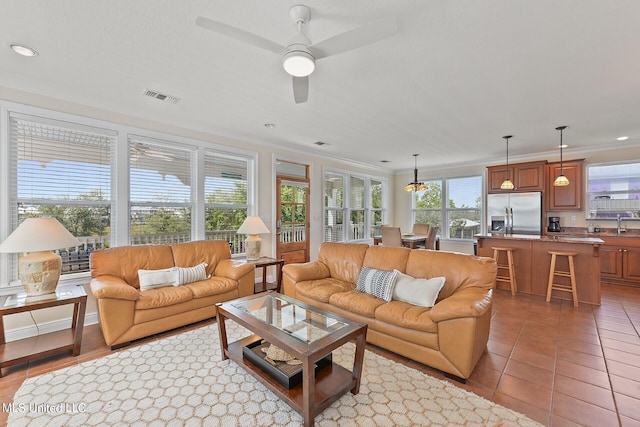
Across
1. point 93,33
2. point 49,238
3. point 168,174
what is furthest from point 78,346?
point 93,33

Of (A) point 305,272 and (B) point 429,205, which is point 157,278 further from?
(B) point 429,205

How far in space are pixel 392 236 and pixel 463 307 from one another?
354cm

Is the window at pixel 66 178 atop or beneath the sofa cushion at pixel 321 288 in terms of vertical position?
atop

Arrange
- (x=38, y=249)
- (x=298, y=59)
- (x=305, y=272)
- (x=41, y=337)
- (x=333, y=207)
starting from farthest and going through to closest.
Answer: (x=333, y=207) < (x=305, y=272) < (x=41, y=337) < (x=38, y=249) < (x=298, y=59)

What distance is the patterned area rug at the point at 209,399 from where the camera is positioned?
1.79 m

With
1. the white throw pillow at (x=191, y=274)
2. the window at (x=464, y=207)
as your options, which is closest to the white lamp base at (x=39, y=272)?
the white throw pillow at (x=191, y=274)

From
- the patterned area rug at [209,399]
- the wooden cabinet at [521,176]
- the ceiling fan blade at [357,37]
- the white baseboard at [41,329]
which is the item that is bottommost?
the patterned area rug at [209,399]

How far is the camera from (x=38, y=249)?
2432 millimetres

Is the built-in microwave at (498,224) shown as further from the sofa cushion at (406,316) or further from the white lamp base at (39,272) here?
the white lamp base at (39,272)

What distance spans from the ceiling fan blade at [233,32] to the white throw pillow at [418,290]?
232 centimetres

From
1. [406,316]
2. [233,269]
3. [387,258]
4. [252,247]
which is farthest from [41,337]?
[387,258]

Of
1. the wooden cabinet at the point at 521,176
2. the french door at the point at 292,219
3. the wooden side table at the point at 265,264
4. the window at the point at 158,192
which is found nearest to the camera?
the window at the point at 158,192

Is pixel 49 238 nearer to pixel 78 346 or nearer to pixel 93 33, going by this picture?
pixel 78 346

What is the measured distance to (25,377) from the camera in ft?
7.35
